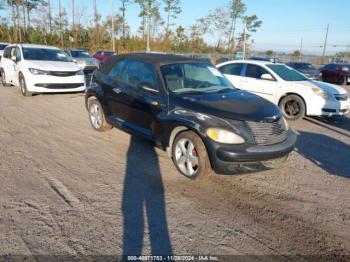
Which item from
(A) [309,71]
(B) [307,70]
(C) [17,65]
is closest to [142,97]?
(C) [17,65]

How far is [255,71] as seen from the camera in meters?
8.84

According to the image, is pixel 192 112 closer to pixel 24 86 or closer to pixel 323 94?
pixel 323 94

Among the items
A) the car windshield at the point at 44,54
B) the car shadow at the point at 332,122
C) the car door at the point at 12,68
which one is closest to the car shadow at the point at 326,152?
the car shadow at the point at 332,122

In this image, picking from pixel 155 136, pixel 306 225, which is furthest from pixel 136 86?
pixel 306 225

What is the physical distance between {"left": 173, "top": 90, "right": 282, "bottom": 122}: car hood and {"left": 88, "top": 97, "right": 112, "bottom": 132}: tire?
2.28 meters

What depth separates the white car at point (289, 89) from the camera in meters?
7.83

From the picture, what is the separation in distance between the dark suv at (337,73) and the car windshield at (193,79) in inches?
663

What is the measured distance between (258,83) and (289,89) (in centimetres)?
94

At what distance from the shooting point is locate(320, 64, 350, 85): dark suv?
61.7 feet

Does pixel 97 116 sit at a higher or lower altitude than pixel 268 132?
lower

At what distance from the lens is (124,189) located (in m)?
3.84

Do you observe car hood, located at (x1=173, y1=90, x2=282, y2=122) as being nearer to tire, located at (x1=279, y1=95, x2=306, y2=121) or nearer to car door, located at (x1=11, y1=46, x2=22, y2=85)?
tire, located at (x1=279, y1=95, x2=306, y2=121)

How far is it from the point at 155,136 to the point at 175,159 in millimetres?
546

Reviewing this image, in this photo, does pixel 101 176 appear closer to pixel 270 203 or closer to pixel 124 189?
pixel 124 189
